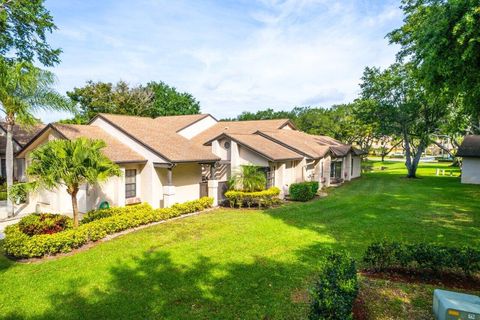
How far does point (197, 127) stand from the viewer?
1138 inches

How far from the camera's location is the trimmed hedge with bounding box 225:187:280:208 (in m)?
18.9

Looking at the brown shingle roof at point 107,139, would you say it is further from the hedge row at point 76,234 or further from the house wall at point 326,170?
the house wall at point 326,170

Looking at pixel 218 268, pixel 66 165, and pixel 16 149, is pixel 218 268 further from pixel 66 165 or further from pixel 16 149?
pixel 16 149

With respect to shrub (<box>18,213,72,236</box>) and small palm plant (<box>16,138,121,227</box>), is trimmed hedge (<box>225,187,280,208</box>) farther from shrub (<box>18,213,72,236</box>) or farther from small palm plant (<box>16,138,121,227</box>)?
shrub (<box>18,213,72,236</box>)

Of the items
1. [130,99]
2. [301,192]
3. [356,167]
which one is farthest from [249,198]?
[130,99]

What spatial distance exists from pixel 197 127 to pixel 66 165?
18113mm

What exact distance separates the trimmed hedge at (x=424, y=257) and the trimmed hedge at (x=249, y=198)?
10191 millimetres

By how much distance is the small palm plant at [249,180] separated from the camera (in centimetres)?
1942

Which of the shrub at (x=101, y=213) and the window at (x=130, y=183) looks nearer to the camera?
the shrub at (x=101, y=213)

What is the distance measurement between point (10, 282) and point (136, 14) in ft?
40.9

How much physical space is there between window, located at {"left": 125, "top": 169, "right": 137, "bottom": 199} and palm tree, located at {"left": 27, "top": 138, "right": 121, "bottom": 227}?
469 centimetres

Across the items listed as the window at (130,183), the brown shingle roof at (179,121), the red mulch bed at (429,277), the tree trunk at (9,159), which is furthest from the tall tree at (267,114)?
the red mulch bed at (429,277)

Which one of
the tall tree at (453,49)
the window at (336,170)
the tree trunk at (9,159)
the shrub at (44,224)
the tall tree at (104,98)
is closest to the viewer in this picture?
the tall tree at (453,49)

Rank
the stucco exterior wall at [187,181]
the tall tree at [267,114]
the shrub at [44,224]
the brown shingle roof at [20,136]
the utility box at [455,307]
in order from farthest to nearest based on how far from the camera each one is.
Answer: the tall tree at [267,114]
the brown shingle roof at [20,136]
the stucco exterior wall at [187,181]
the shrub at [44,224]
the utility box at [455,307]
